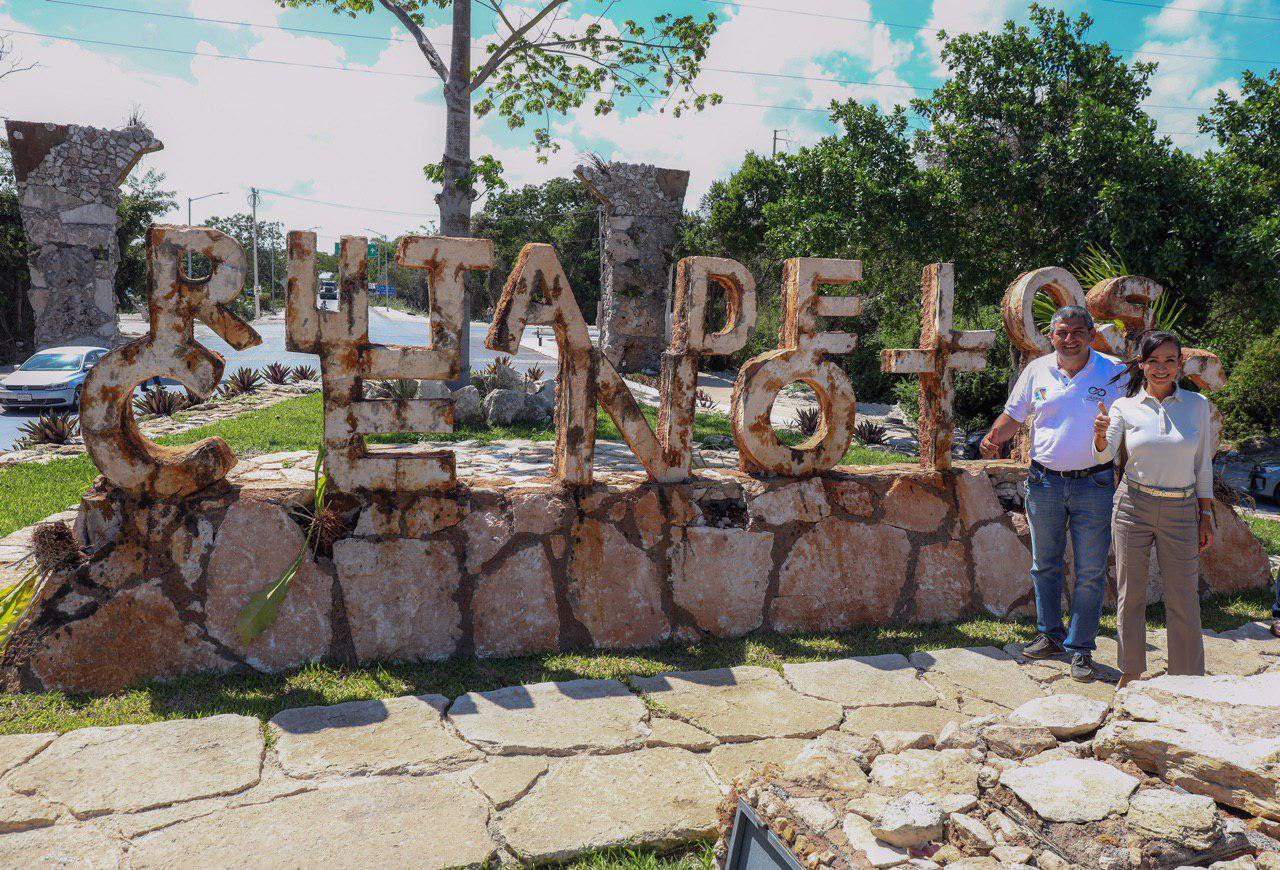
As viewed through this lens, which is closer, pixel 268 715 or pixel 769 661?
pixel 268 715

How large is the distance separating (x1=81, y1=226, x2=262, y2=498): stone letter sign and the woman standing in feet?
11.6

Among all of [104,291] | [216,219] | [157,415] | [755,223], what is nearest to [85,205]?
[104,291]

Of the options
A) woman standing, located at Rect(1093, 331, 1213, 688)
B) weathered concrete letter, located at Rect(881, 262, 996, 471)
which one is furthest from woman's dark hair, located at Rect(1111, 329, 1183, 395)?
weathered concrete letter, located at Rect(881, 262, 996, 471)

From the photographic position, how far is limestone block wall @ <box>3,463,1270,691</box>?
339 cm

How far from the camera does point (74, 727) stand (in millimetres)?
2965

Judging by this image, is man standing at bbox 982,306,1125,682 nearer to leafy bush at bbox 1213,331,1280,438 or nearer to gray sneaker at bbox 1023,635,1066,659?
gray sneaker at bbox 1023,635,1066,659

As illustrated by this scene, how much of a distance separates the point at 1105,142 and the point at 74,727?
1030cm

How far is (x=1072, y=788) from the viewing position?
6.84ft

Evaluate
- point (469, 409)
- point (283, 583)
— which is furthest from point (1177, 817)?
point (469, 409)

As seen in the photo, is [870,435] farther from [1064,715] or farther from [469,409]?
[1064,715]

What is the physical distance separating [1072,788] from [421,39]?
11.0 m

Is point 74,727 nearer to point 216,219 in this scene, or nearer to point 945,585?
point 945,585

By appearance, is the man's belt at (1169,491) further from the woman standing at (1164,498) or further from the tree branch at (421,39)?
the tree branch at (421,39)

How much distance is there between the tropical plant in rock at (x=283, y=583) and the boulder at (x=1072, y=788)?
8.73ft
